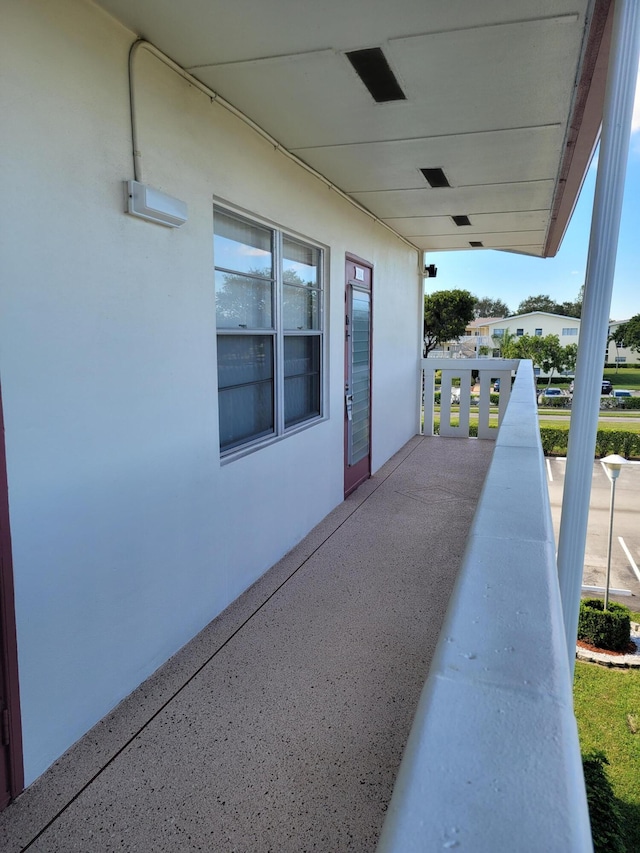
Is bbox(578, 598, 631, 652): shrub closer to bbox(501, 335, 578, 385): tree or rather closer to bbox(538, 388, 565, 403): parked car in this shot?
bbox(501, 335, 578, 385): tree

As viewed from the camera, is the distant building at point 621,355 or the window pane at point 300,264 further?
the distant building at point 621,355

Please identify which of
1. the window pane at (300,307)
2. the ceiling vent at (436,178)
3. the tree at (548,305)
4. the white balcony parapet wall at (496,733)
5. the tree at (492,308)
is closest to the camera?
the white balcony parapet wall at (496,733)

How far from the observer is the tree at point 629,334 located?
4637 cm

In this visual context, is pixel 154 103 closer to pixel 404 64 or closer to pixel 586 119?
pixel 404 64

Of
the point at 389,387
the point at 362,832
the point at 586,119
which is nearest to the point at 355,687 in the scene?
the point at 362,832

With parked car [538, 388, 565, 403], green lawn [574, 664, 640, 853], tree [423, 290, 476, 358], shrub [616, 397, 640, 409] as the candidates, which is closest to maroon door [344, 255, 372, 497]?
green lawn [574, 664, 640, 853]

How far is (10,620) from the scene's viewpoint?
175cm

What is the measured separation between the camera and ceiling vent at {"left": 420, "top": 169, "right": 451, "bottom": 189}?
405 cm

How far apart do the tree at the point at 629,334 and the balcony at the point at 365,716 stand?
4873cm

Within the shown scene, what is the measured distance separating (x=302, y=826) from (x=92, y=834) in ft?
2.00

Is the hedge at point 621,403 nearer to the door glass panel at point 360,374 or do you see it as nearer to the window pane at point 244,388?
the door glass panel at point 360,374

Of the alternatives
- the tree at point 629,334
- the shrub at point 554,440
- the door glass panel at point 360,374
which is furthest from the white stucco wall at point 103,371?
the tree at point 629,334

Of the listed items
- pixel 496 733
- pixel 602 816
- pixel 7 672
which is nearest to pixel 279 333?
pixel 7 672

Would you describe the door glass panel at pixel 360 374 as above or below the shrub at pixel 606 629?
above
